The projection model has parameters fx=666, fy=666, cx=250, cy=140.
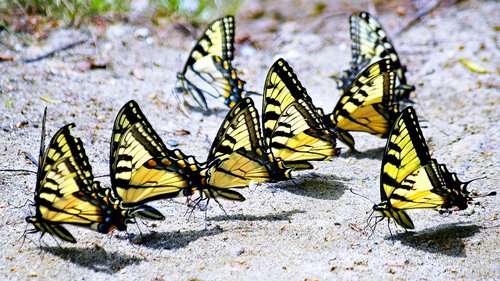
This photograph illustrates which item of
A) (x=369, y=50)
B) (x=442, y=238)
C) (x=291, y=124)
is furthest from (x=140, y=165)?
(x=369, y=50)

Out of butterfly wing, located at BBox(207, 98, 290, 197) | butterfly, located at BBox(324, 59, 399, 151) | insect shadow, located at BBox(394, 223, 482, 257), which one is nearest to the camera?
insect shadow, located at BBox(394, 223, 482, 257)

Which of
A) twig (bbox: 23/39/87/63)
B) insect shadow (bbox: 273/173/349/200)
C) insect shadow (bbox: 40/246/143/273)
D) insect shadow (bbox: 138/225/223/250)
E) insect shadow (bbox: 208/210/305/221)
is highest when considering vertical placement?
twig (bbox: 23/39/87/63)

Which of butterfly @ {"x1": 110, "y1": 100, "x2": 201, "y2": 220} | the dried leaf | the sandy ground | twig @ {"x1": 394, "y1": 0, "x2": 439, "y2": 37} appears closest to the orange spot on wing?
butterfly @ {"x1": 110, "y1": 100, "x2": 201, "y2": 220}

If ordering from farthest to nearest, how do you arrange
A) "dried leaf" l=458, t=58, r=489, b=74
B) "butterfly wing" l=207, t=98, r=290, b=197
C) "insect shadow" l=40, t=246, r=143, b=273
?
1. "dried leaf" l=458, t=58, r=489, b=74
2. "butterfly wing" l=207, t=98, r=290, b=197
3. "insect shadow" l=40, t=246, r=143, b=273

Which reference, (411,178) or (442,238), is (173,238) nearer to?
(411,178)

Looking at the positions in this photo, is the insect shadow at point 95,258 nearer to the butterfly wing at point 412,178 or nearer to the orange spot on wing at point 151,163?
the orange spot on wing at point 151,163

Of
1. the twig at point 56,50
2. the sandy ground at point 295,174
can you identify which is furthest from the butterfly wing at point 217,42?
the twig at point 56,50

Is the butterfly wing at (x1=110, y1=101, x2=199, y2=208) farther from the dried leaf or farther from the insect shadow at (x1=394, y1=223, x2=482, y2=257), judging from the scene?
the dried leaf

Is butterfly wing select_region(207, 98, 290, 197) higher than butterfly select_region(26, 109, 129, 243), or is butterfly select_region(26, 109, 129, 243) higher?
butterfly select_region(26, 109, 129, 243)
